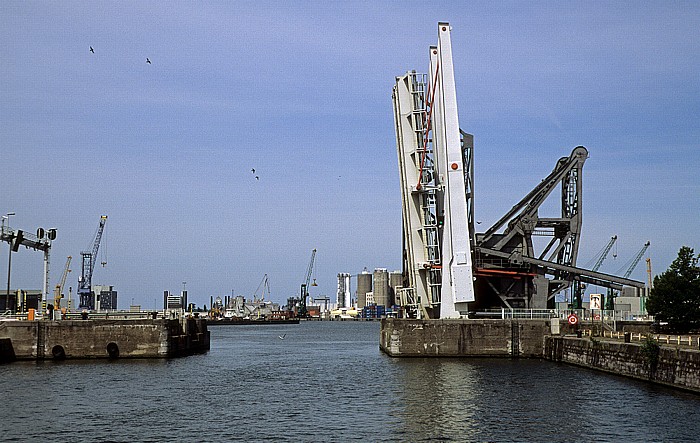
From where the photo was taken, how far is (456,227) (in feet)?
233

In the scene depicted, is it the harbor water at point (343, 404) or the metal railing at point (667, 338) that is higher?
Result: the metal railing at point (667, 338)

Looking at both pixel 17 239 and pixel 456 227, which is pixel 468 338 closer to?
pixel 456 227

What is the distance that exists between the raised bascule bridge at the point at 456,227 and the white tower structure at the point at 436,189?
0.27 ft

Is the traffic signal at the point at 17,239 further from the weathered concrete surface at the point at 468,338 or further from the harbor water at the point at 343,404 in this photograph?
the weathered concrete surface at the point at 468,338

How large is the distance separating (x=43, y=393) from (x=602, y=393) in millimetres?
30999

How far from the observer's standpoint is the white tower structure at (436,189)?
71125 millimetres

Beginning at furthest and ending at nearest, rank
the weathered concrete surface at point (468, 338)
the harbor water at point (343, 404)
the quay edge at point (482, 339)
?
the weathered concrete surface at point (468, 338) → the quay edge at point (482, 339) → the harbor water at point (343, 404)

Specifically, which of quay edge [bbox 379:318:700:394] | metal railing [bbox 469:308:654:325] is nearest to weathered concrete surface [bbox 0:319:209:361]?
quay edge [bbox 379:318:700:394]

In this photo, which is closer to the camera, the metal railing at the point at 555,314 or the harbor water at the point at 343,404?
the harbor water at the point at 343,404

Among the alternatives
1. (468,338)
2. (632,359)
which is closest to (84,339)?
(468,338)

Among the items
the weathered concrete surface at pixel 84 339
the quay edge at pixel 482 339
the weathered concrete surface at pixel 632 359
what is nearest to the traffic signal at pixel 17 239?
the weathered concrete surface at pixel 84 339

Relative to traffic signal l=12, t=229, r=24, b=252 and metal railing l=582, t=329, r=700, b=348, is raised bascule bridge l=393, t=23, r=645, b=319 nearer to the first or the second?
metal railing l=582, t=329, r=700, b=348

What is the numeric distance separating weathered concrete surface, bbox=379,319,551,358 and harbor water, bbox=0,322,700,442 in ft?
6.51

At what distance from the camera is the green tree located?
2744 inches
